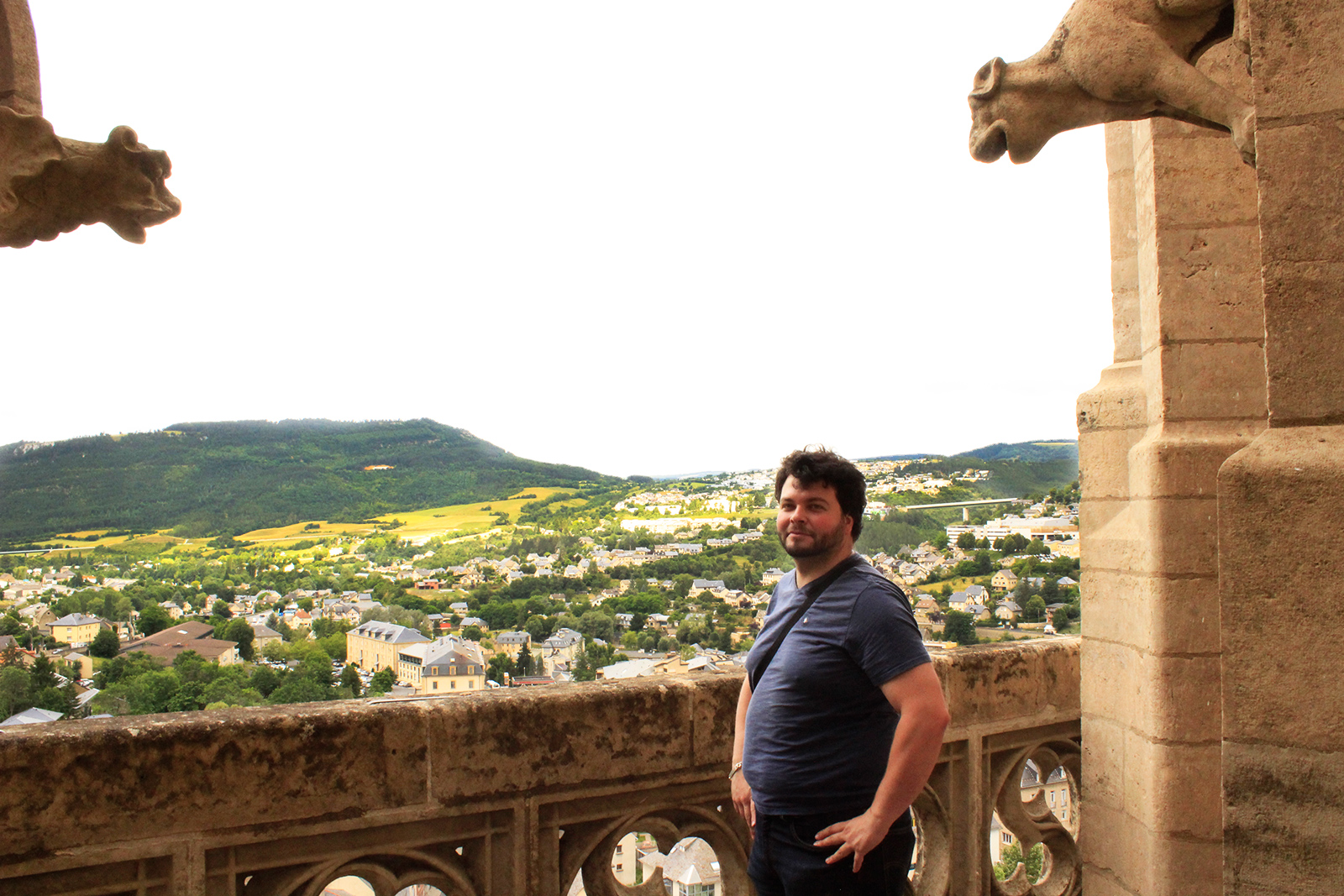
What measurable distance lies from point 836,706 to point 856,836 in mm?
254

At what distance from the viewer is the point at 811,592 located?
202 cm

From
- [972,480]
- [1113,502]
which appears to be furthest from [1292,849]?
[972,480]

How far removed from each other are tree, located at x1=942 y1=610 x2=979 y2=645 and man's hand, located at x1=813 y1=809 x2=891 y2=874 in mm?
2272

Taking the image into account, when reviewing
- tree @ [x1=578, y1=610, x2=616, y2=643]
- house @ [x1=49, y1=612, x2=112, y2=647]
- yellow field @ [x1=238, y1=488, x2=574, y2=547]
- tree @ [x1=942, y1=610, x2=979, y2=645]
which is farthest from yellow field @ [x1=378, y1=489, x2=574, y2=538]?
tree @ [x1=942, y1=610, x2=979, y2=645]

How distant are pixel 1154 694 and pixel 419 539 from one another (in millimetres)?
7322

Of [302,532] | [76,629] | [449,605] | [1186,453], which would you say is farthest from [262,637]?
[302,532]

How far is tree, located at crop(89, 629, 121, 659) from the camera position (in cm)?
344

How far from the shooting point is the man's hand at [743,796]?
82.1 inches

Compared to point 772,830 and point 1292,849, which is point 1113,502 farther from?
point 1292,849

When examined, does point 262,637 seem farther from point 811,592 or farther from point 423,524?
point 423,524

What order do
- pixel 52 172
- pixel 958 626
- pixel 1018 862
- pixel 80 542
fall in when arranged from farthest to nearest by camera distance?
pixel 80 542 → pixel 958 626 → pixel 1018 862 → pixel 52 172

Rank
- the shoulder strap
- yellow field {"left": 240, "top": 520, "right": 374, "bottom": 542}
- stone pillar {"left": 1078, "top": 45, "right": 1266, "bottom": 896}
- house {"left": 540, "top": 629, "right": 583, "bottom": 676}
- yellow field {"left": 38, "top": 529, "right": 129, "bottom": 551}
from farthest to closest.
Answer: yellow field {"left": 240, "top": 520, "right": 374, "bottom": 542} < yellow field {"left": 38, "top": 529, "right": 129, "bottom": 551} < house {"left": 540, "top": 629, "right": 583, "bottom": 676} < stone pillar {"left": 1078, "top": 45, "right": 1266, "bottom": 896} < the shoulder strap

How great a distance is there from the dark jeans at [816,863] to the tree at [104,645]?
109 inches

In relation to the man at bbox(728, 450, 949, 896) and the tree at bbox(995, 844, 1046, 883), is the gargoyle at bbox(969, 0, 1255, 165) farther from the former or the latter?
the tree at bbox(995, 844, 1046, 883)
